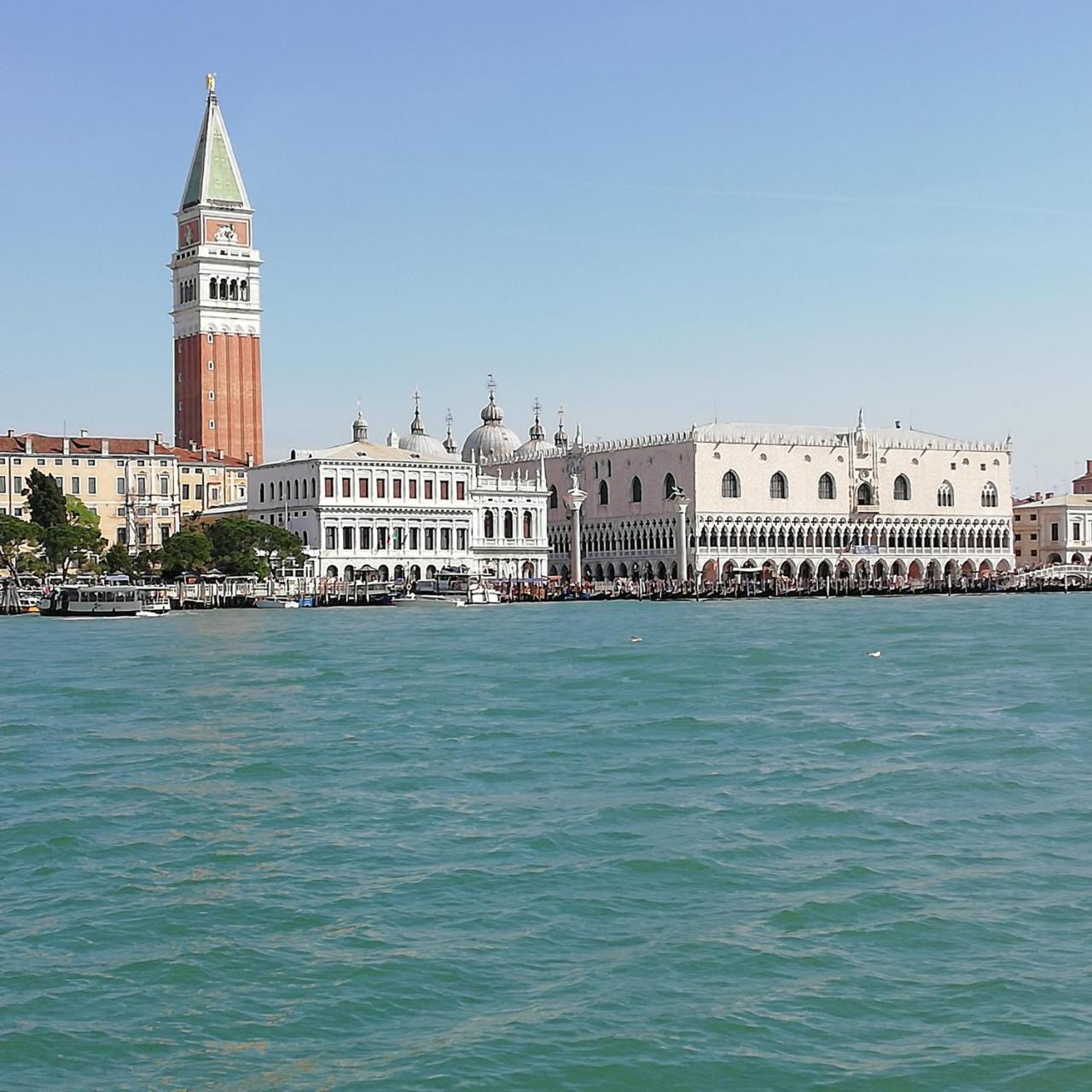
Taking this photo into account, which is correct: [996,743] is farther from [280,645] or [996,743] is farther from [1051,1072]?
[280,645]

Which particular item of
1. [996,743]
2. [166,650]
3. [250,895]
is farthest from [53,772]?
[166,650]

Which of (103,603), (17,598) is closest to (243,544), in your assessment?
(17,598)

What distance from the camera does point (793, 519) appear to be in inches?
3374

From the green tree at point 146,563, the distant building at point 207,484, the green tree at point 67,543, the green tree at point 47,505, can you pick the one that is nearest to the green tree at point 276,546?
the green tree at point 146,563

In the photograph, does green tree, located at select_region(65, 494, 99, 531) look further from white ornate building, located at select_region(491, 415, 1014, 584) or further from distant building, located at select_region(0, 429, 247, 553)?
white ornate building, located at select_region(491, 415, 1014, 584)

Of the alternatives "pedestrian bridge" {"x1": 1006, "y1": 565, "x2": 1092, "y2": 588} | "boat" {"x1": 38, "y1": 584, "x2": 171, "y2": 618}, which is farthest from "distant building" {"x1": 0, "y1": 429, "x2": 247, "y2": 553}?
"pedestrian bridge" {"x1": 1006, "y1": 565, "x2": 1092, "y2": 588}

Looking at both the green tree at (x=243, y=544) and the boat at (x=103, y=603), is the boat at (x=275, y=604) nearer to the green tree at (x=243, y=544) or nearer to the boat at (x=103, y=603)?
the green tree at (x=243, y=544)

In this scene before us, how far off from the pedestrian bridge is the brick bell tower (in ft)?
128

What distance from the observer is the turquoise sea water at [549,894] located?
7531 mm

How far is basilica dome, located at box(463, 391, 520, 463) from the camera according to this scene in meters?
93.4

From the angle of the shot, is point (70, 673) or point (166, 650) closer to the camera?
point (70, 673)

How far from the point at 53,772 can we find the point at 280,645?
20.8 m

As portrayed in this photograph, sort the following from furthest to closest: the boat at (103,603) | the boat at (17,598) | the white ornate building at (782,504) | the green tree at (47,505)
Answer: the white ornate building at (782,504) < the green tree at (47,505) < the boat at (17,598) < the boat at (103,603)

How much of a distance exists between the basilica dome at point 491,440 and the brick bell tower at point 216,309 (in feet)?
40.3
